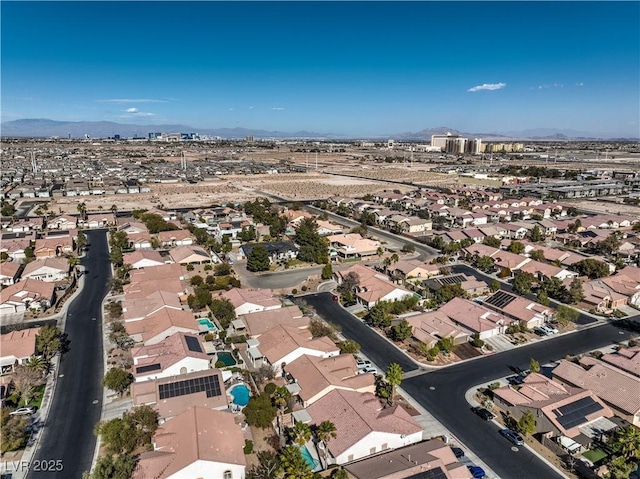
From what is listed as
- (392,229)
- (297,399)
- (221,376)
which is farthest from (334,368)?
(392,229)

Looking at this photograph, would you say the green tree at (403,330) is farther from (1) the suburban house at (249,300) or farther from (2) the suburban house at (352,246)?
(2) the suburban house at (352,246)

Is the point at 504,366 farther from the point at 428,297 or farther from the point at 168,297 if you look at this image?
the point at 168,297

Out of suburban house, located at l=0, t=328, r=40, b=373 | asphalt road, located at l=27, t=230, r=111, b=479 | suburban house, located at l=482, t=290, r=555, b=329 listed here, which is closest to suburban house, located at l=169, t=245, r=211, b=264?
asphalt road, located at l=27, t=230, r=111, b=479

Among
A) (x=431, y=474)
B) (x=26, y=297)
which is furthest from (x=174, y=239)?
(x=431, y=474)

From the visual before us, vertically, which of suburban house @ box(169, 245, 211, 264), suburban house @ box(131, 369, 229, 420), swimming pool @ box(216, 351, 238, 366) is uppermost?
suburban house @ box(169, 245, 211, 264)

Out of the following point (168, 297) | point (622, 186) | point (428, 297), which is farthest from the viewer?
point (622, 186)

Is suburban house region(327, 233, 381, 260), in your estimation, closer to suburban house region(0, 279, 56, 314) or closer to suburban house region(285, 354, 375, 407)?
suburban house region(285, 354, 375, 407)
